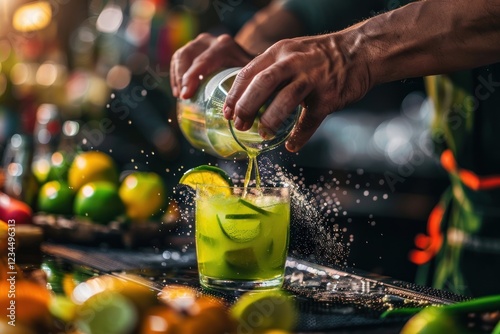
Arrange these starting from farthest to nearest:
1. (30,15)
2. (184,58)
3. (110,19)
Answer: (110,19)
(30,15)
(184,58)

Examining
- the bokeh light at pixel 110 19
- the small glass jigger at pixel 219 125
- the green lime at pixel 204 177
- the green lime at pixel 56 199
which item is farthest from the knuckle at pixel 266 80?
the bokeh light at pixel 110 19

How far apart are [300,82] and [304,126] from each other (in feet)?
0.57

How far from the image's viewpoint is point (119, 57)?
5605 millimetres

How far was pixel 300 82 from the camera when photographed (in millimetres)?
1426

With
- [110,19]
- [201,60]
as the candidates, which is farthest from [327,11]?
[110,19]

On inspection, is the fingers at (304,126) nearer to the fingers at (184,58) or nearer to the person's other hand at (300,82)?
the person's other hand at (300,82)

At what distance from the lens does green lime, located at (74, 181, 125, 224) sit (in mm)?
2107

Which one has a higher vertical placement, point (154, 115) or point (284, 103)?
point (284, 103)

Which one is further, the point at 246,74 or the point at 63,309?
the point at 246,74

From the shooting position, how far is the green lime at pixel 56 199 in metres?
2.20

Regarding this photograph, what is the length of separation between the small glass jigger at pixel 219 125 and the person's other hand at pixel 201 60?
0.03 m

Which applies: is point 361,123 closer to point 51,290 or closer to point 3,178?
point 3,178

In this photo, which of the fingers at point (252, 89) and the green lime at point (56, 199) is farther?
the green lime at point (56, 199)

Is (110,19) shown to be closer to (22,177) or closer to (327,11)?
(327,11)
